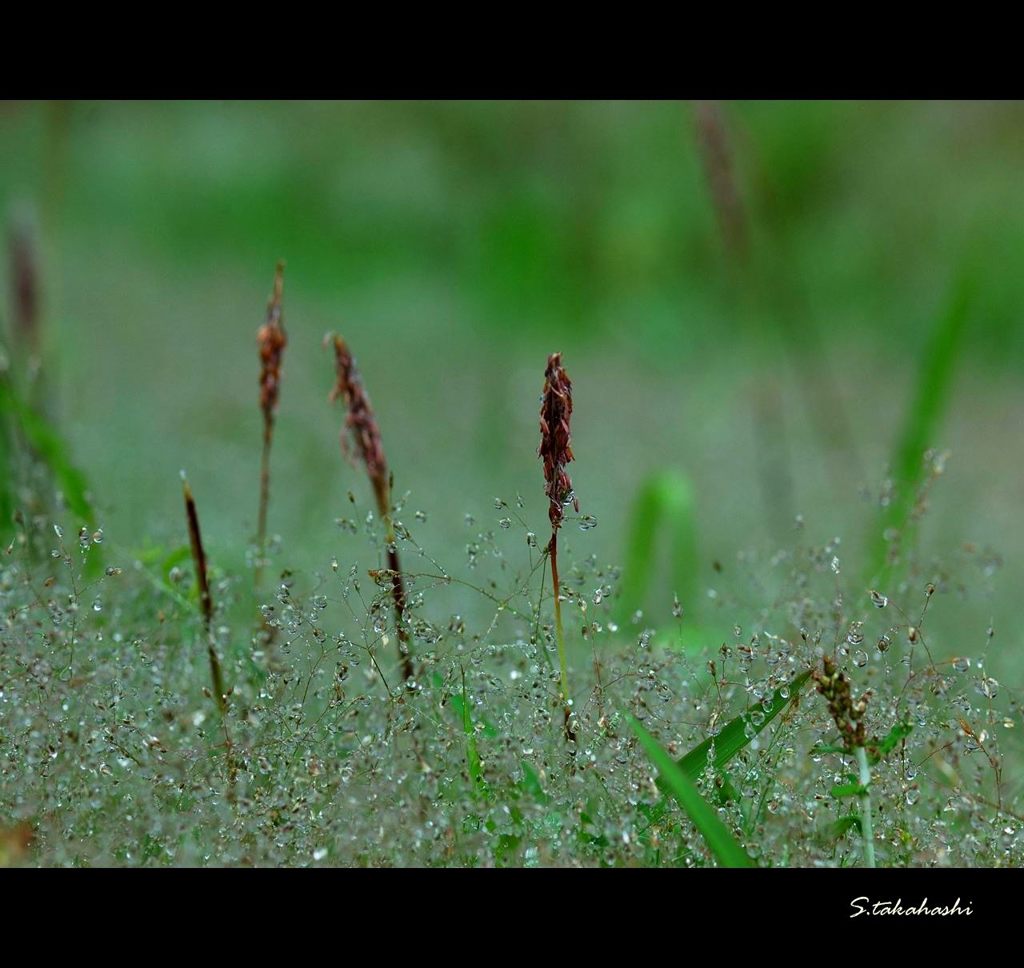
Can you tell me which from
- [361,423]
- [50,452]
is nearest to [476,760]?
[361,423]

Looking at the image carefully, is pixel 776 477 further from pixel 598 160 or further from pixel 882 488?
pixel 598 160

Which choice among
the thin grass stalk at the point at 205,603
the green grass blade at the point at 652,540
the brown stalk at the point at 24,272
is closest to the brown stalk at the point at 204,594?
the thin grass stalk at the point at 205,603

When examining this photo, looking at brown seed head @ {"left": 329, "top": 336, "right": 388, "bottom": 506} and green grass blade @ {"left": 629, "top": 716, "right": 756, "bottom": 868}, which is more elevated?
brown seed head @ {"left": 329, "top": 336, "right": 388, "bottom": 506}

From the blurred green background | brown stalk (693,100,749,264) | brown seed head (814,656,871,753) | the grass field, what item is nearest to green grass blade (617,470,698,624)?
the grass field

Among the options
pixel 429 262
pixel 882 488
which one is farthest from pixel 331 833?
pixel 429 262

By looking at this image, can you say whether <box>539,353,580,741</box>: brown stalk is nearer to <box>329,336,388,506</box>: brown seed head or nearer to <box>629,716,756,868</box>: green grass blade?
<box>629,716,756,868</box>: green grass blade

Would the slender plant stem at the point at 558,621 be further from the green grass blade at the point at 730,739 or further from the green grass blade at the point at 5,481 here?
the green grass blade at the point at 5,481
